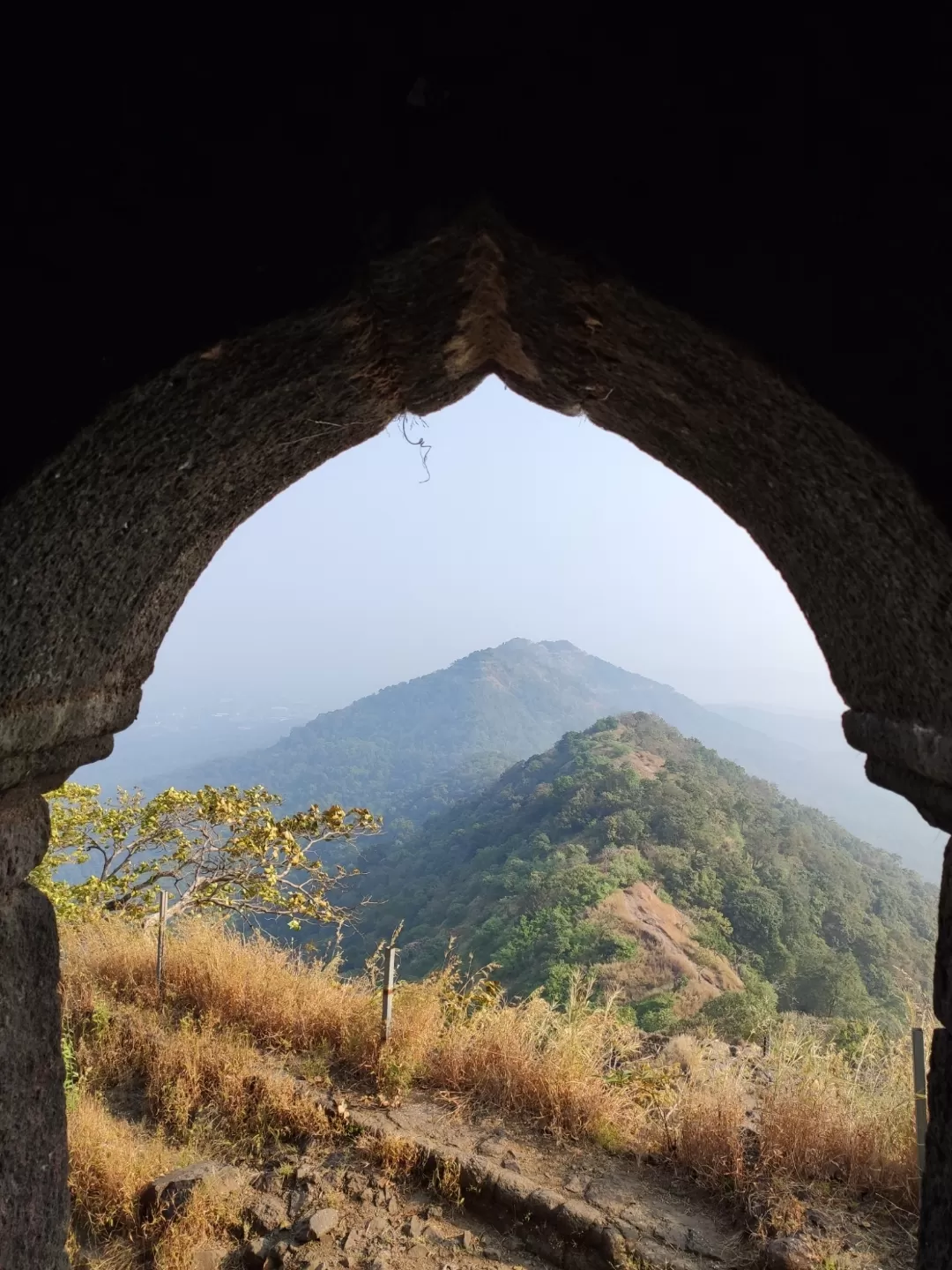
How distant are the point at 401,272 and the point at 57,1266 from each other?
2061mm

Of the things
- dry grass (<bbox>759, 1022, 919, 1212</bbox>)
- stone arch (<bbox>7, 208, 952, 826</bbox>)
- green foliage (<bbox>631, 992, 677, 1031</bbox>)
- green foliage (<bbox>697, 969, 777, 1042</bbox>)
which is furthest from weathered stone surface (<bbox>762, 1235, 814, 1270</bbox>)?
green foliage (<bbox>631, 992, 677, 1031</bbox>)

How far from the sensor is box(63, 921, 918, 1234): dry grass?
400 cm

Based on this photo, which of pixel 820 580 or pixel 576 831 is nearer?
pixel 820 580

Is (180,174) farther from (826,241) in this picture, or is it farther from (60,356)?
(826,241)

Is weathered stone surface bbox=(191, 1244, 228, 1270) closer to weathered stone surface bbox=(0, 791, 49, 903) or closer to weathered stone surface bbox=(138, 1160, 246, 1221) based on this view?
weathered stone surface bbox=(138, 1160, 246, 1221)

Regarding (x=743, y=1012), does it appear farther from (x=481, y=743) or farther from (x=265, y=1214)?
(x=481, y=743)

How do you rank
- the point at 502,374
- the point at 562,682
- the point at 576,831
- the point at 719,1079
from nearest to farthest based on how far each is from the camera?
the point at 502,374
the point at 719,1079
the point at 576,831
the point at 562,682

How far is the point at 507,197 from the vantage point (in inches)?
40.5

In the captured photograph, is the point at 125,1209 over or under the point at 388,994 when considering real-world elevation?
under

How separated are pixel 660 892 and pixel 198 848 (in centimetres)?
1826

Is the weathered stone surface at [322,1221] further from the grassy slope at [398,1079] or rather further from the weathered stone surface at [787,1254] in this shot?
the weathered stone surface at [787,1254]

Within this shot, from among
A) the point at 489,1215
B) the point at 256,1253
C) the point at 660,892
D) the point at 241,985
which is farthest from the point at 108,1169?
the point at 660,892

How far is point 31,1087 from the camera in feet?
4.75

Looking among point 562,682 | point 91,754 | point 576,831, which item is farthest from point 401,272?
point 562,682
